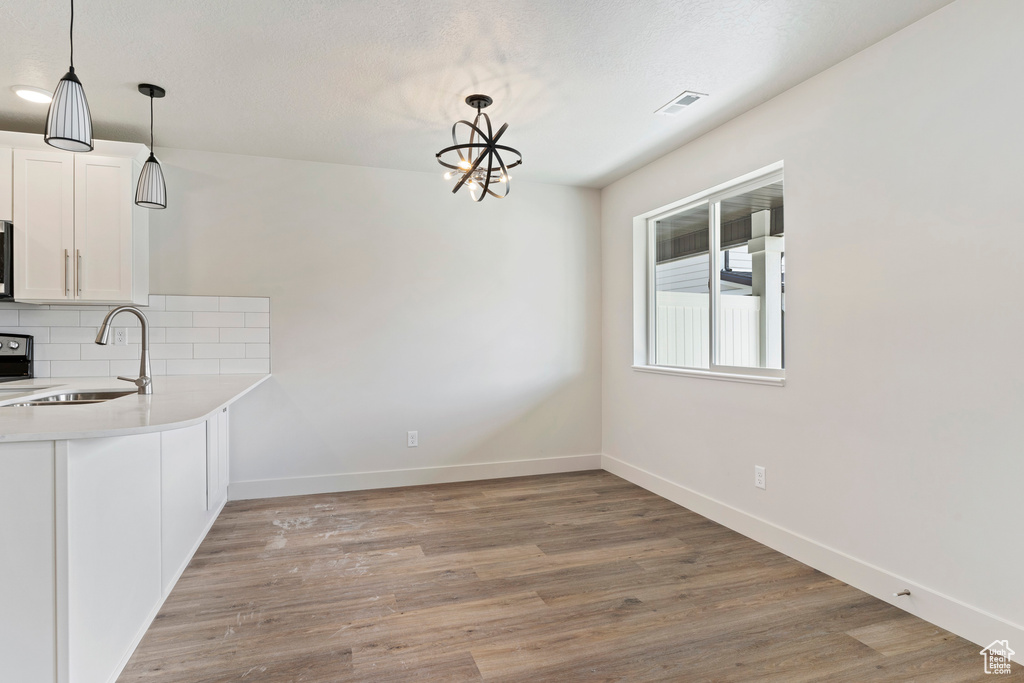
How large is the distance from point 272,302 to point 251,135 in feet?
3.62

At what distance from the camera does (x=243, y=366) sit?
380cm

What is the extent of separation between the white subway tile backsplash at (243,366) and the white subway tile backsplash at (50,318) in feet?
2.83

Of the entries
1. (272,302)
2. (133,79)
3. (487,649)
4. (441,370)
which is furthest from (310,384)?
(487,649)

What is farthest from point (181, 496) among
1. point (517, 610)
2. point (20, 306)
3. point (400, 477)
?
point (20, 306)

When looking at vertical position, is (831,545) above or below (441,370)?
below

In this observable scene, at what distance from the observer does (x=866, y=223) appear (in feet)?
8.03

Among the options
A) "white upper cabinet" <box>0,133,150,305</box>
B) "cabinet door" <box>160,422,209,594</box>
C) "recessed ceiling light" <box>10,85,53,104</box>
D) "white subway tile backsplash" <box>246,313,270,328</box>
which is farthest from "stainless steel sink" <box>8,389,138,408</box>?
"recessed ceiling light" <box>10,85,53,104</box>

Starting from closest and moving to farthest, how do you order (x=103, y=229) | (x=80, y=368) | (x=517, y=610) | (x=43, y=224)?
(x=517, y=610) → (x=43, y=224) → (x=103, y=229) → (x=80, y=368)

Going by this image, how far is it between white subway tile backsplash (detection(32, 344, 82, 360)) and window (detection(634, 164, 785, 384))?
3.78 m

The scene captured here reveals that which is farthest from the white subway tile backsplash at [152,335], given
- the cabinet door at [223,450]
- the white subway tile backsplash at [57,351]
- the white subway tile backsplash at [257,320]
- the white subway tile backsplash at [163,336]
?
the cabinet door at [223,450]

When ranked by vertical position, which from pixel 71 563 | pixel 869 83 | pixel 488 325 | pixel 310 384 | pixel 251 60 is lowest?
pixel 71 563

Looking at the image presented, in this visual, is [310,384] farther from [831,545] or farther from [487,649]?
[831,545]

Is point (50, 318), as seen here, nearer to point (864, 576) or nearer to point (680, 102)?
point (680, 102)

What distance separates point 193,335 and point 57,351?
0.74m
